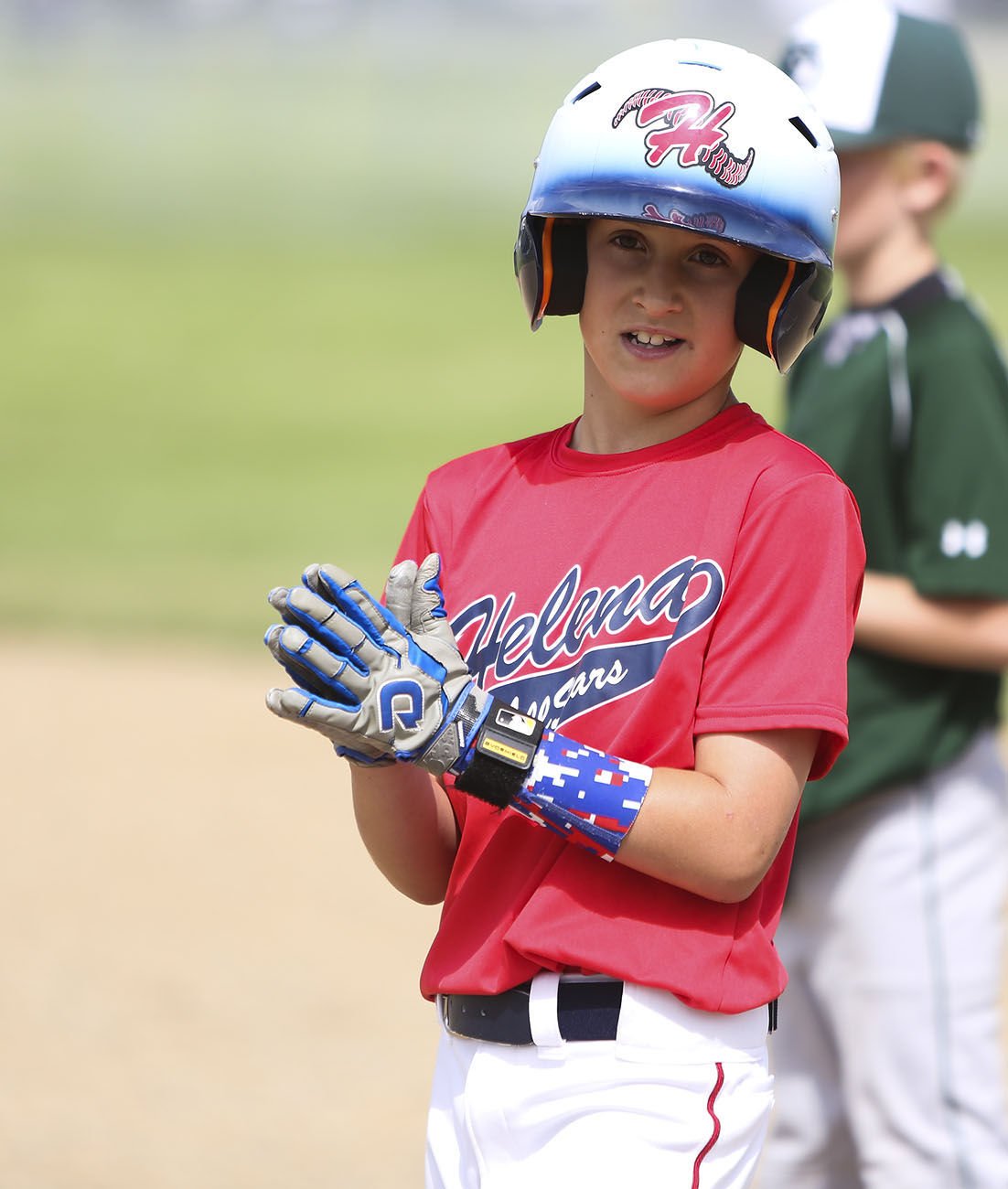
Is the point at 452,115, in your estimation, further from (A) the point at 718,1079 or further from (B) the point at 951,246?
(A) the point at 718,1079

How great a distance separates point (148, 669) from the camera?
9234mm

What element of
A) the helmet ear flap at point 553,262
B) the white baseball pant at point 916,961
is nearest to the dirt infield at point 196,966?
the white baseball pant at point 916,961

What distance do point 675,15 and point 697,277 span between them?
2962 centimetres

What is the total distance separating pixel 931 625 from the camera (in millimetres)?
3139

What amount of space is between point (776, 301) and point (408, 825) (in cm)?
81

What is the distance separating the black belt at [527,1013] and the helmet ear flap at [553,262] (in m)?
0.87

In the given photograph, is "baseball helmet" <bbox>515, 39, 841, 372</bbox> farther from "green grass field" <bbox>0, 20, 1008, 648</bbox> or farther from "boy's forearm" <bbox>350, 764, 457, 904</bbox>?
"green grass field" <bbox>0, 20, 1008, 648</bbox>

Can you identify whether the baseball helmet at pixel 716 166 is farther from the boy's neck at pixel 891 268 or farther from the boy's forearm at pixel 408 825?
the boy's neck at pixel 891 268

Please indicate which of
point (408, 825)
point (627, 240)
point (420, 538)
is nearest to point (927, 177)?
point (627, 240)

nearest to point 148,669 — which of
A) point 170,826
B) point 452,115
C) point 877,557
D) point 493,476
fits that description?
point 170,826

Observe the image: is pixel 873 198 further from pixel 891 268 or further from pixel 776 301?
pixel 776 301

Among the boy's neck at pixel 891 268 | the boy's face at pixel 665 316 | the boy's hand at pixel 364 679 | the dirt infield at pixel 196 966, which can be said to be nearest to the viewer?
the boy's hand at pixel 364 679

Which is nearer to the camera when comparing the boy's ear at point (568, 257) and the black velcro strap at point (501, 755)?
the black velcro strap at point (501, 755)

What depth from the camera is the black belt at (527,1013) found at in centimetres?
197
